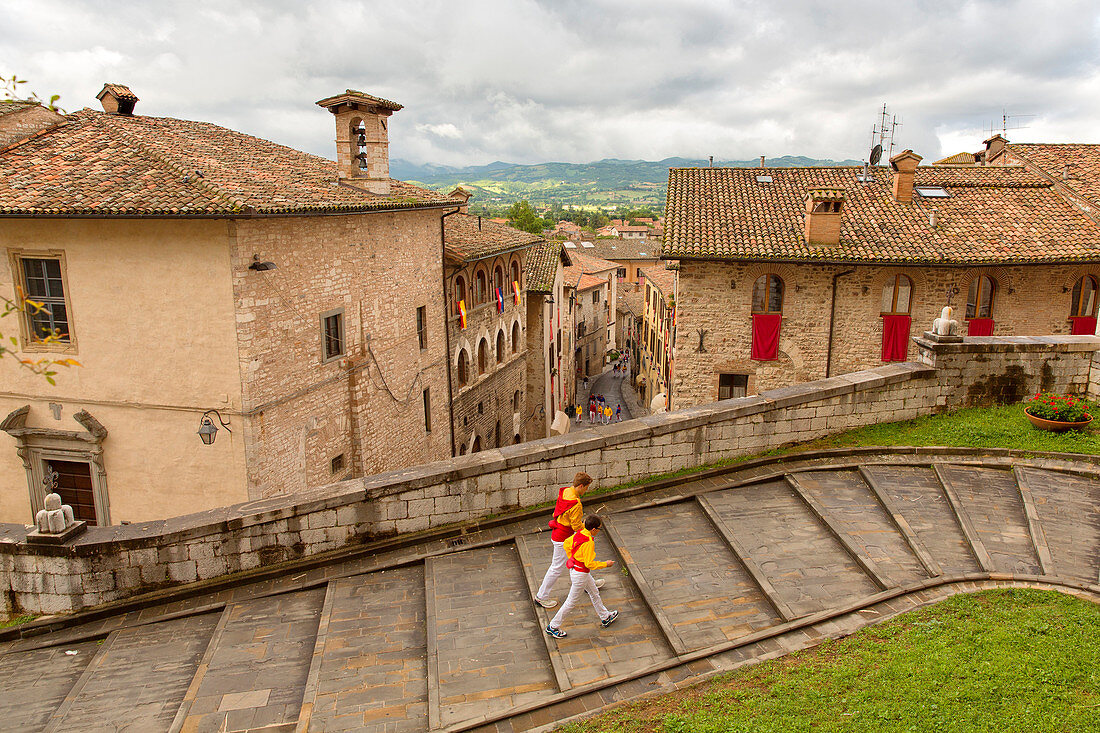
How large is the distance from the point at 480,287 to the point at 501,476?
46.8 ft

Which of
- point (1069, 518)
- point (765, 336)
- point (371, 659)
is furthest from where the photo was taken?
point (765, 336)

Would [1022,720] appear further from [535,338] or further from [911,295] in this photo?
[535,338]

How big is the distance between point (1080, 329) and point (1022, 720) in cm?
1701

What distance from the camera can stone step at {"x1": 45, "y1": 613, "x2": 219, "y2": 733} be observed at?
6.81 meters

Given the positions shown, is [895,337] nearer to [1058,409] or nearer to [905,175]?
[905,175]

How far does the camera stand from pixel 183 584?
8.87 metres

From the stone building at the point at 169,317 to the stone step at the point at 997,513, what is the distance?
11.6 m

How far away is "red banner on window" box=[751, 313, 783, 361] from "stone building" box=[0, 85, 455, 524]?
1002 cm

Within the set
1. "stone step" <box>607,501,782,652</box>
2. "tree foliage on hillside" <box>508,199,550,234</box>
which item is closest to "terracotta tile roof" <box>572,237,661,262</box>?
"tree foliage on hillside" <box>508,199,550,234</box>

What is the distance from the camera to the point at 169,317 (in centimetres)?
1230

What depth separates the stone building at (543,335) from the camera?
30.1 metres

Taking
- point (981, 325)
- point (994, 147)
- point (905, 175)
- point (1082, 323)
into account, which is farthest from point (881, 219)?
point (994, 147)

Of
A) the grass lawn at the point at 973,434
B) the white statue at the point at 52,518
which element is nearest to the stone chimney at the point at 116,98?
the white statue at the point at 52,518

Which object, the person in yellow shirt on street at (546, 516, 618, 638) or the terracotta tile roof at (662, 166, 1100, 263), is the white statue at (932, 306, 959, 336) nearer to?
the terracotta tile roof at (662, 166, 1100, 263)
